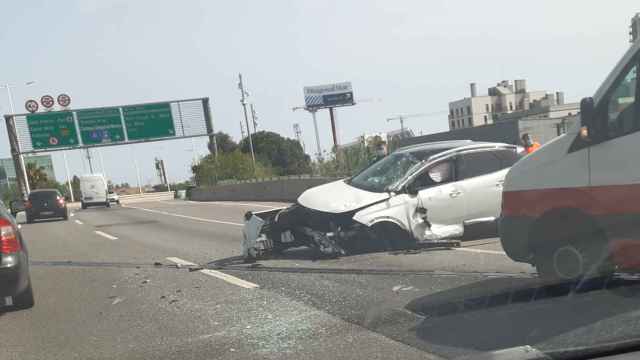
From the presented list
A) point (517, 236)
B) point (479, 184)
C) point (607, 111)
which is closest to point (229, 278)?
point (517, 236)

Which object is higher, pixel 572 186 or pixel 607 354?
pixel 572 186

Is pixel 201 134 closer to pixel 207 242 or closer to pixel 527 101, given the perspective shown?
pixel 207 242

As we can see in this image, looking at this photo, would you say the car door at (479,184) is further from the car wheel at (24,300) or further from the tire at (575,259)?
the car wheel at (24,300)

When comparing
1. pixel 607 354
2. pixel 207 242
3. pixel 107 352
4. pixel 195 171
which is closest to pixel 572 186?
pixel 607 354

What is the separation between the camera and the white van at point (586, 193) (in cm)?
474

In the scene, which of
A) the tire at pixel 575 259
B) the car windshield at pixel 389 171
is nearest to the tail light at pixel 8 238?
the car windshield at pixel 389 171

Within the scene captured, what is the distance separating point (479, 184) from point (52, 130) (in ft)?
116

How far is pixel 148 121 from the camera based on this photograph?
39000 mm

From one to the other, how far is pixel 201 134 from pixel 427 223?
3308 cm

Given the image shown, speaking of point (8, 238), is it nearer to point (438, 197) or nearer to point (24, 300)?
point (24, 300)

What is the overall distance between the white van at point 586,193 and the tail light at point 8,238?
4971mm

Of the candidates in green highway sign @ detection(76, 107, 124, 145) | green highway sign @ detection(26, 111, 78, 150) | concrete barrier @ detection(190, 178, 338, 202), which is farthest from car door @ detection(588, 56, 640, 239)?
green highway sign @ detection(26, 111, 78, 150)

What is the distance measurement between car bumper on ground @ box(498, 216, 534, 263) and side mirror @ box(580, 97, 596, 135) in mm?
1062

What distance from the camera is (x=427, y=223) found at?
338 inches
